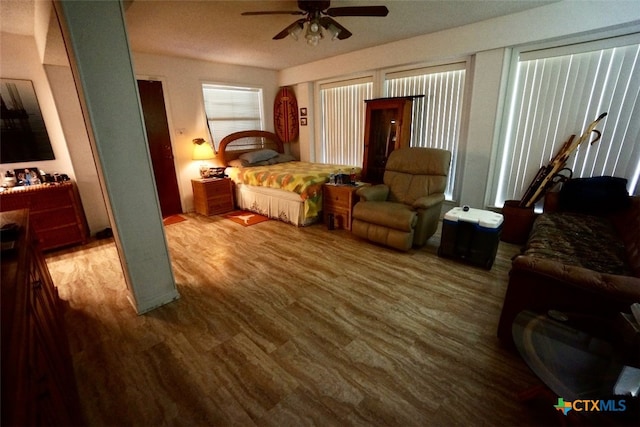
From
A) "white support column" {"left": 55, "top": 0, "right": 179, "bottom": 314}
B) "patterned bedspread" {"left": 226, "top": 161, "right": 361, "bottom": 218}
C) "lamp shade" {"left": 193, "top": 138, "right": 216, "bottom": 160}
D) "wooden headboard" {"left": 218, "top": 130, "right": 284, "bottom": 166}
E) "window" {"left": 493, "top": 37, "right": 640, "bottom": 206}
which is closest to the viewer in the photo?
"white support column" {"left": 55, "top": 0, "right": 179, "bottom": 314}

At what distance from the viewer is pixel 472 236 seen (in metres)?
2.66

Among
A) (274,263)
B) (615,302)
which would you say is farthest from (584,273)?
(274,263)

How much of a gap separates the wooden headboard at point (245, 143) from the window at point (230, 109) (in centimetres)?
15

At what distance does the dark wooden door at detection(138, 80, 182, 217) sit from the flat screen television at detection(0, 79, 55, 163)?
1161 mm

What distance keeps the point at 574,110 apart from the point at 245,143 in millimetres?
4894

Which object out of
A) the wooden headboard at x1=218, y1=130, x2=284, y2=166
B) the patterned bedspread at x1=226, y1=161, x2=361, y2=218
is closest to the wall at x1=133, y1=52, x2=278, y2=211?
the wooden headboard at x1=218, y1=130, x2=284, y2=166

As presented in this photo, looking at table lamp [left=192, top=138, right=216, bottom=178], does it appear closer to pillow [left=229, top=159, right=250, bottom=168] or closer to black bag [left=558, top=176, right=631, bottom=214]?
pillow [left=229, top=159, right=250, bottom=168]

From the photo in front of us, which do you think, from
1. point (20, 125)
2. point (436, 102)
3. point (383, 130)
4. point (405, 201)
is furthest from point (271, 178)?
point (20, 125)

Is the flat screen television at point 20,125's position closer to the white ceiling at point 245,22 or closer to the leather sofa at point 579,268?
the white ceiling at point 245,22

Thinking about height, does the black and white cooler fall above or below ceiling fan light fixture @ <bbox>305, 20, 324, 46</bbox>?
below

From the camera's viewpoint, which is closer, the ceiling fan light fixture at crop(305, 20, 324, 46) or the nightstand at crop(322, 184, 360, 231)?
the ceiling fan light fixture at crop(305, 20, 324, 46)

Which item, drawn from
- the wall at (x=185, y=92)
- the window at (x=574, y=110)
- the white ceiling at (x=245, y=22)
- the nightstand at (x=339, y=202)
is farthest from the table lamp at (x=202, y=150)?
the window at (x=574, y=110)

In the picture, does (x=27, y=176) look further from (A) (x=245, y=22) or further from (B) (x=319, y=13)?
(B) (x=319, y=13)

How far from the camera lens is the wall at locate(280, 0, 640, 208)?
98.0 inches
